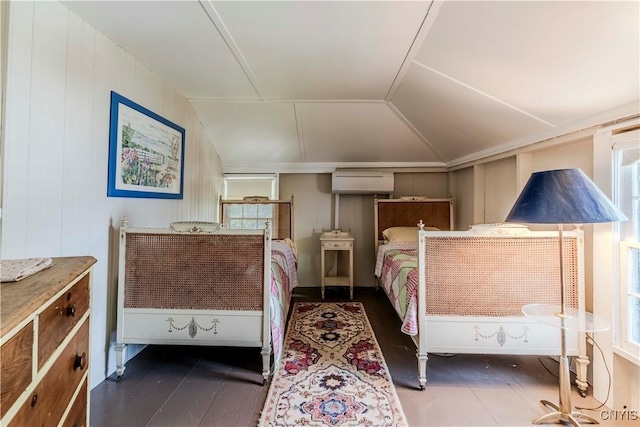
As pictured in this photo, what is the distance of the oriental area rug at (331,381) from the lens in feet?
5.19

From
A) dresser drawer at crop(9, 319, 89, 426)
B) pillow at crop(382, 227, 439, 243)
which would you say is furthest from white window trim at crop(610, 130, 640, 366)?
dresser drawer at crop(9, 319, 89, 426)

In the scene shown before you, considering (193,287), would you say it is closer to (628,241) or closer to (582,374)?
(582,374)

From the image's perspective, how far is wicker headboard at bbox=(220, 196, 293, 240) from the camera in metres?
3.98

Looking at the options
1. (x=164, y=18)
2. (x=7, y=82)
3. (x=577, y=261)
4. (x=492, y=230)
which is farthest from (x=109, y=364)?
(x=577, y=261)

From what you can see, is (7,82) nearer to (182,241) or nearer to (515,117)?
(182,241)

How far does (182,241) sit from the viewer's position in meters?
1.97

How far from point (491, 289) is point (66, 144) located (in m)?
2.73

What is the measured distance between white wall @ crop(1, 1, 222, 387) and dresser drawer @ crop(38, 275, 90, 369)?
613mm

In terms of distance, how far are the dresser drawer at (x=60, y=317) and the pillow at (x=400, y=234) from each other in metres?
3.08

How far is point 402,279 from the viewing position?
2.33 meters

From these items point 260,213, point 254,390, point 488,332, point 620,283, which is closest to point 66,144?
point 254,390

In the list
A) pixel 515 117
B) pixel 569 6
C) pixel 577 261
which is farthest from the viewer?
pixel 515 117

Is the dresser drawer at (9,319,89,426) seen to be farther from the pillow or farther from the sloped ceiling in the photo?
the pillow

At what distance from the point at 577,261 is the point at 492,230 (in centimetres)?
56
